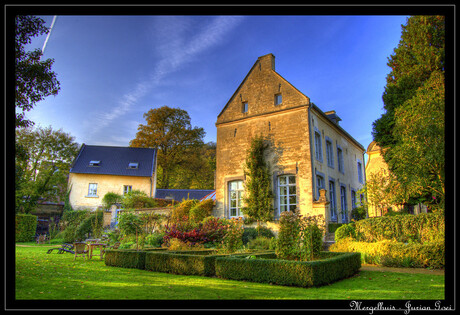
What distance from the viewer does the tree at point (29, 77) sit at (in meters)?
6.28

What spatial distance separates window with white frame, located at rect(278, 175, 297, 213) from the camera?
15.1m

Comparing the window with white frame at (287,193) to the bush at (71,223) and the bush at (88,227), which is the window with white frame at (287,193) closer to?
the bush at (88,227)

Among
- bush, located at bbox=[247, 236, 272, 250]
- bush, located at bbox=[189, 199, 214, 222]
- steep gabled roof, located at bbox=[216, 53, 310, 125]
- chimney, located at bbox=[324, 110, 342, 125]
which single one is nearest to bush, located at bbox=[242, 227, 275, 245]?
bush, located at bbox=[247, 236, 272, 250]

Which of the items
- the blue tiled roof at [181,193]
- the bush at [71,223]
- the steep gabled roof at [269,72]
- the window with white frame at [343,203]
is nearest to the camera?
the steep gabled roof at [269,72]

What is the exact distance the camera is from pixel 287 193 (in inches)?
603

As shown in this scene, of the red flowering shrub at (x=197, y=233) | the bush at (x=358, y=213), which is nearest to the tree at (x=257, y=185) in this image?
the red flowering shrub at (x=197, y=233)

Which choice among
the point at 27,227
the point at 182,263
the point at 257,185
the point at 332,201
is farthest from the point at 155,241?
the point at 27,227

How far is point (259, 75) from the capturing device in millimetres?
17094

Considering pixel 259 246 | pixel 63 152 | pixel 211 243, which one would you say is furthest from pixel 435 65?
pixel 63 152

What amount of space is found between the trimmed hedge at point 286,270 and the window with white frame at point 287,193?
→ 715 cm

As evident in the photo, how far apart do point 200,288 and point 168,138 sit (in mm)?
27376

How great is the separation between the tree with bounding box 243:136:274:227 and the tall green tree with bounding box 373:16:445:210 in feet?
18.1
